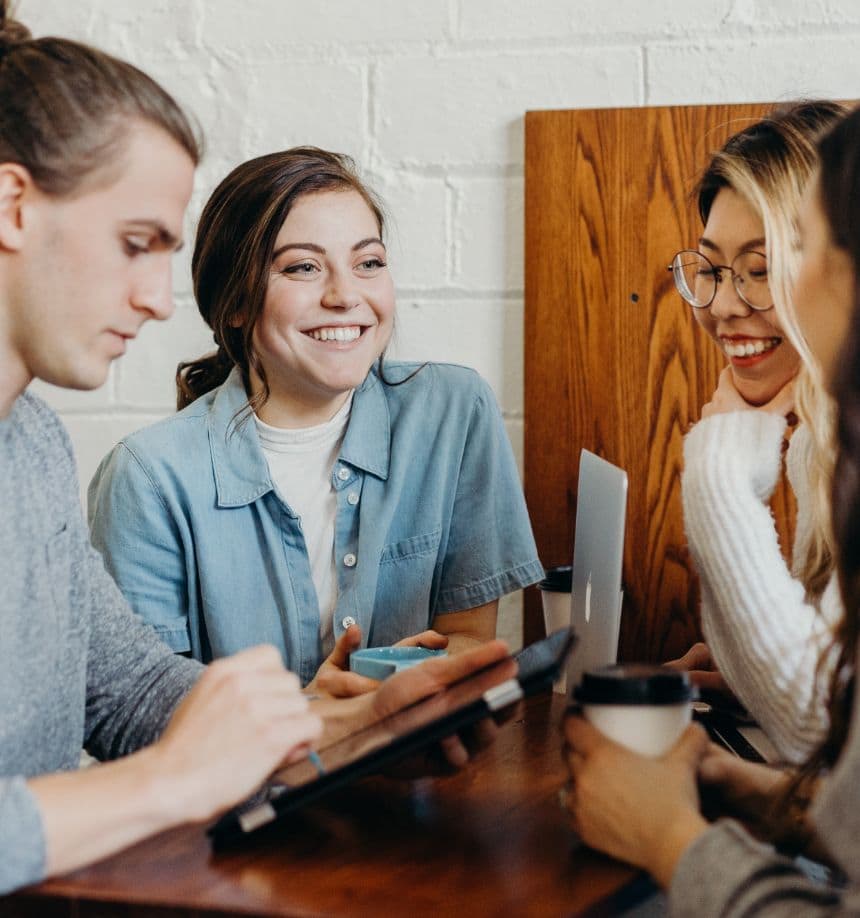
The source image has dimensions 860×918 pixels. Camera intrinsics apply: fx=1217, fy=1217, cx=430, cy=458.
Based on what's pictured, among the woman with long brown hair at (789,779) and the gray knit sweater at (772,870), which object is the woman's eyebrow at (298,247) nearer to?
the woman with long brown hair at (789,779)

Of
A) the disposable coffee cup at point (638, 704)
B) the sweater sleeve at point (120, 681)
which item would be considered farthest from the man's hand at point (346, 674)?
the disposable coffee cup at point (638, 704)

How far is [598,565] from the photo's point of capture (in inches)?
43.8

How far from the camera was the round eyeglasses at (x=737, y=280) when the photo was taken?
1.37m

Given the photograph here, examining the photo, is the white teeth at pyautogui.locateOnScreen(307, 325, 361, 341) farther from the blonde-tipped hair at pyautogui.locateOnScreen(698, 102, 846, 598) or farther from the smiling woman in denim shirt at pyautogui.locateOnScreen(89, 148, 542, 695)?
the blonde-tipped hair at pyautogui.locateOnScreen(698, 102, 846, 598)

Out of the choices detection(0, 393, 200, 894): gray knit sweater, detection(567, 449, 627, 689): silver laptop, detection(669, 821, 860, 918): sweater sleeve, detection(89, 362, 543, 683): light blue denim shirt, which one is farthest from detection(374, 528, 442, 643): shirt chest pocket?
detection(669, 821, 860, 918): sweater sleeve

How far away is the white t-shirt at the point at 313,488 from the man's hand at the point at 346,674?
0.19 m

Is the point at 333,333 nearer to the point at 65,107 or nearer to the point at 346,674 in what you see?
the point at 346,674

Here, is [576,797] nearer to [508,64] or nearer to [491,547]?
[491,547]

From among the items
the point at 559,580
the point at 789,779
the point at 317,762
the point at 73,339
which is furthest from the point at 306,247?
the point at 789,779

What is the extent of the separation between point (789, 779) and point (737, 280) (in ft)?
2.22

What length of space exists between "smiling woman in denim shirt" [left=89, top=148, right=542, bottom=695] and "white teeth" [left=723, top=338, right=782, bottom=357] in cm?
34

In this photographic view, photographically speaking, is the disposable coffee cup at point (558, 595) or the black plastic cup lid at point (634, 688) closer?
the black plastic cup lid at point (634, 688)

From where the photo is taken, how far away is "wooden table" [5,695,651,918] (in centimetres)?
71

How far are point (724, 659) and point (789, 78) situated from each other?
87 centimetres
